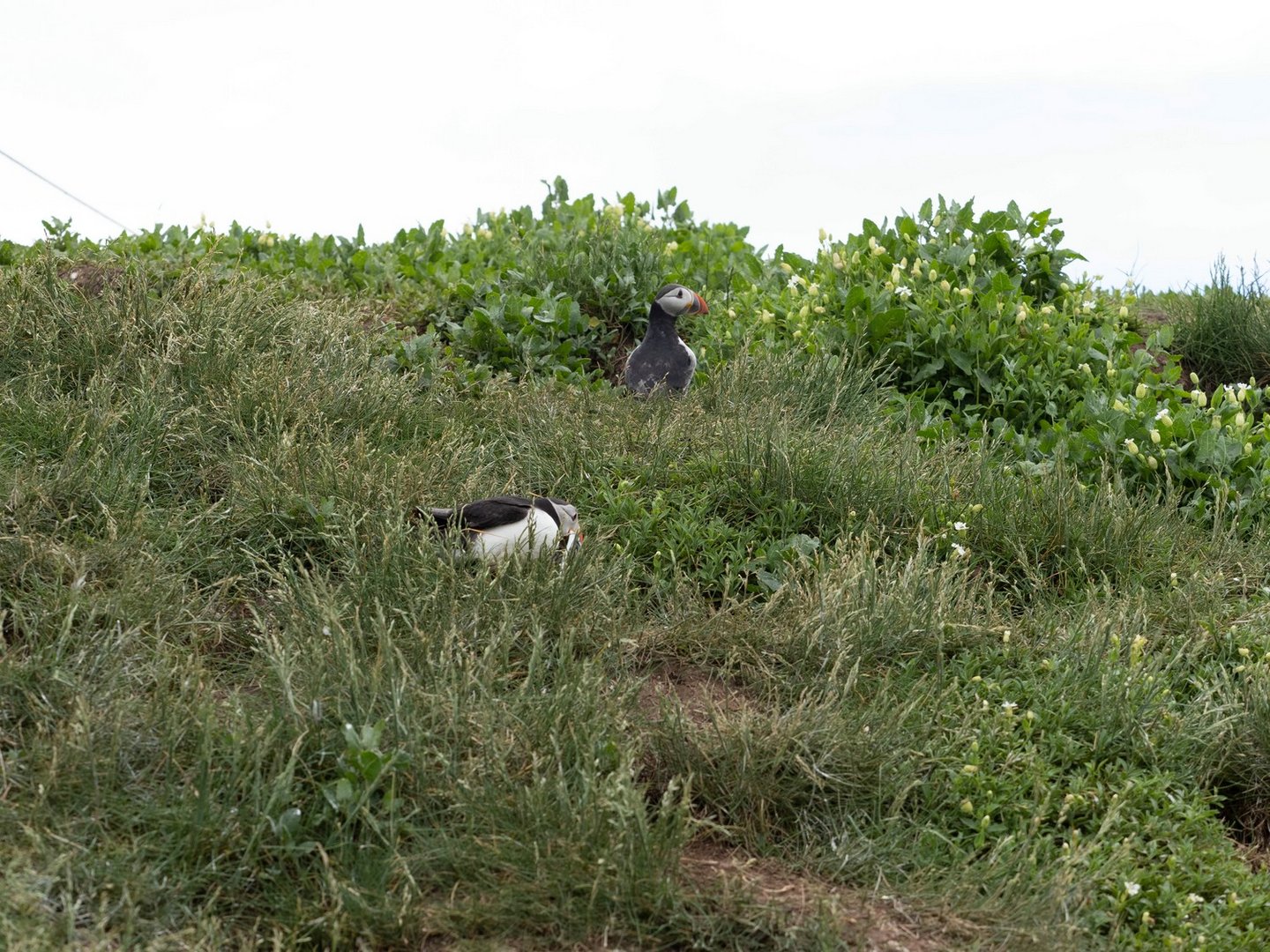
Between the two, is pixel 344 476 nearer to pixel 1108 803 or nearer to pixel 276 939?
pixel 276 939

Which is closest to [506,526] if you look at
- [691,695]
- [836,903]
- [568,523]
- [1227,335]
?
[568,523]

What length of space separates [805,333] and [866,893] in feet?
15.5

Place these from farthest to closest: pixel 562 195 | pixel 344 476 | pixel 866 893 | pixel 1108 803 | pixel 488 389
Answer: pixel 562 195 < pixel 488 389 < pixel 344 476 < pixel 1108 803 < pixel 866 893

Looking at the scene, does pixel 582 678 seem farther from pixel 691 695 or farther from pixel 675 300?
pixel 675 300

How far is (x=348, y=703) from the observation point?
12.8 ft

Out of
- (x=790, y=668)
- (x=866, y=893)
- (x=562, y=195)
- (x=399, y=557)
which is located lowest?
(x=866, y=893)

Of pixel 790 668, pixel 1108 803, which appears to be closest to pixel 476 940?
pixel 790 668

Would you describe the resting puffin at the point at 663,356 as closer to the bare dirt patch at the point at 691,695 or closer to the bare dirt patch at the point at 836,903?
the bare dirt patch at the point at 691,695

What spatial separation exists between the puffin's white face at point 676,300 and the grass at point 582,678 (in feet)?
3.96

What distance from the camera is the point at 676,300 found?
780 cm

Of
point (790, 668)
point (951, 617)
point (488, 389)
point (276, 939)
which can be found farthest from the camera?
point (488, 389)

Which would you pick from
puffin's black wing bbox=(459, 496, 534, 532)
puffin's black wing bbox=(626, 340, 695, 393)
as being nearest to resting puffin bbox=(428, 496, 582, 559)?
puffin's black wing bbox=(459, 496, 534, 532)

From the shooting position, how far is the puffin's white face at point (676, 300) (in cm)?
777

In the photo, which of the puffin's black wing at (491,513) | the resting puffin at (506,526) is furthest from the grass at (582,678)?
the puffin's black wing at (491,513)
